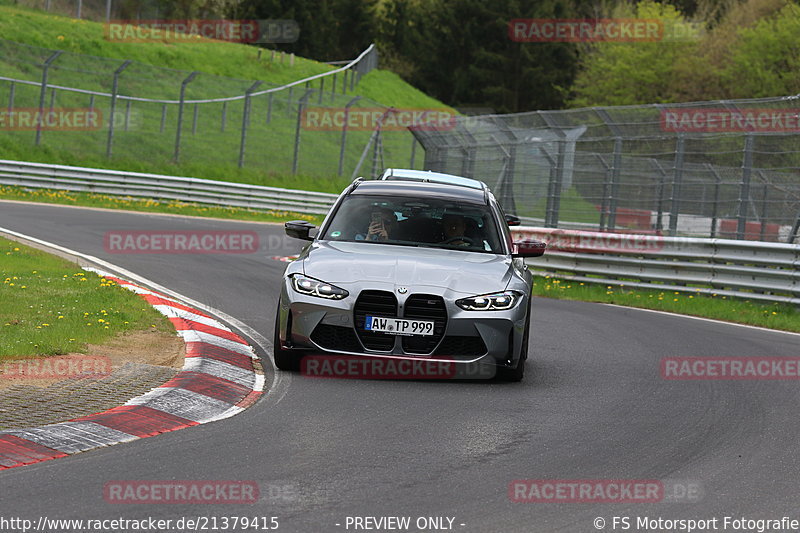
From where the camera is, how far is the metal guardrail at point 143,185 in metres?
31.1

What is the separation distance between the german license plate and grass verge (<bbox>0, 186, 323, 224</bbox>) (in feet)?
68.6

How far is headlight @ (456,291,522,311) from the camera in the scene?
29.1ft

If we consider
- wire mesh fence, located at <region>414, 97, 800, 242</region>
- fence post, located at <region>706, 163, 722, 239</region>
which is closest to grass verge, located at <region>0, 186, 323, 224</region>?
wire mesh fence, located at <region>414, 97, 800, 242</region>

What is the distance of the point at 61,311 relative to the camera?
10586 millimetres

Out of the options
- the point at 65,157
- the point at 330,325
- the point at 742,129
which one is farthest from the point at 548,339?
the point at 65,157

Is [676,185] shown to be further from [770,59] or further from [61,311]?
[770,59]

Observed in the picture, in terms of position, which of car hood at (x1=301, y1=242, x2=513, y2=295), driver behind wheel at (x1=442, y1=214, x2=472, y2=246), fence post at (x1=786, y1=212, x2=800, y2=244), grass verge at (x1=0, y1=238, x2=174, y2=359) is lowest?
grass verge at (x1=0, y1=238, x2=174, y2=359)

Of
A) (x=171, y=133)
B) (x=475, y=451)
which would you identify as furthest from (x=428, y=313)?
(x=171, y=133)

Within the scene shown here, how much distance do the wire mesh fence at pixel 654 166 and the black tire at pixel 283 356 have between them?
1038 centimetres

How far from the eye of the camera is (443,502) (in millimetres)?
5492

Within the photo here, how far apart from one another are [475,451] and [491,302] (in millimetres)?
2407

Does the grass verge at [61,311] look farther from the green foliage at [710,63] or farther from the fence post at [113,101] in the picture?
the green foliage at [710,63]

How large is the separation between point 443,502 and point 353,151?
47870mm

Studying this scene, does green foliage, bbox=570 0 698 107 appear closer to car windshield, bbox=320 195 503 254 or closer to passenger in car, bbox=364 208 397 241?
car windshield, bbox=320 195 503 254
